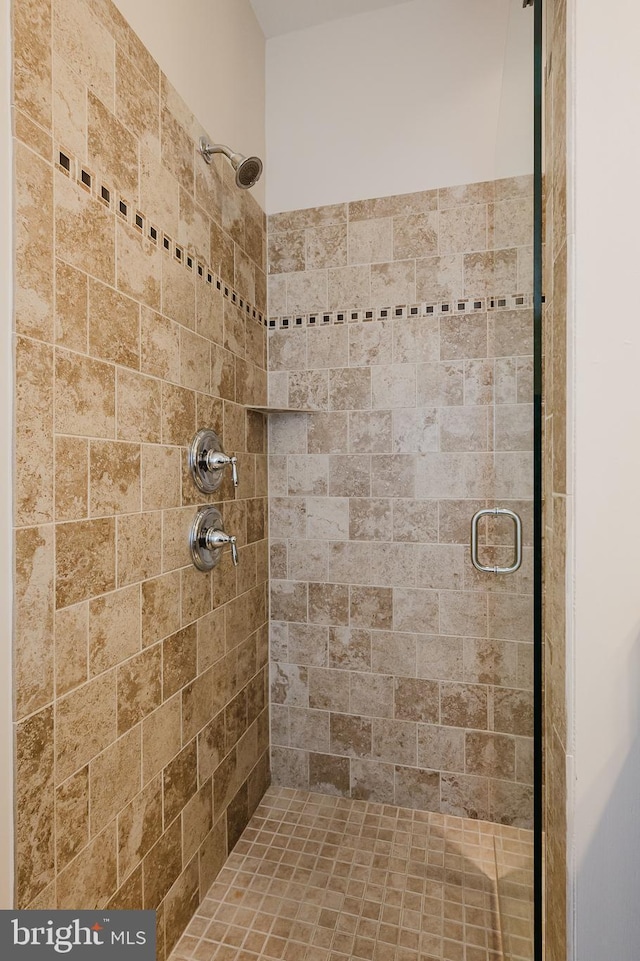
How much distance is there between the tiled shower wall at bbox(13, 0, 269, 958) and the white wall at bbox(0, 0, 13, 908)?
0.02 m

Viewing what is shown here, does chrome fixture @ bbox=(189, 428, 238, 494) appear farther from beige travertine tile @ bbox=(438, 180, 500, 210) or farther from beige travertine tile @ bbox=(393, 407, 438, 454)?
beige travertine tile @ bbox=(438, 180, 500, 210)

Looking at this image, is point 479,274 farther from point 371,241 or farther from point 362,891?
point 362,891

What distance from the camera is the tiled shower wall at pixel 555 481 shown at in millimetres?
633

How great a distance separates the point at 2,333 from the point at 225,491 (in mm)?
904

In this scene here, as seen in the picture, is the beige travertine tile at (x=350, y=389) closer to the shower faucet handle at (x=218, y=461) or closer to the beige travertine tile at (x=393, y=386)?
the beige travertine tile at (x=393, y=386)

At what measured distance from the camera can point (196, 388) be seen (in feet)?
4.74

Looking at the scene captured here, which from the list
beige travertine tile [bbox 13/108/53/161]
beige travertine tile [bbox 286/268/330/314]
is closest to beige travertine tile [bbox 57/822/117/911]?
beige travertine tile [bbox 13/108/53/161]

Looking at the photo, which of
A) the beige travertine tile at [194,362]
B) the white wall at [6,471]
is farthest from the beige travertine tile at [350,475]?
the white wall at [6,471]

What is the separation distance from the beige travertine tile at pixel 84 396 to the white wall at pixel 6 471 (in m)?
0.11

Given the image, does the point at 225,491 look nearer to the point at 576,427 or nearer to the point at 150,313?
the point at 150,313

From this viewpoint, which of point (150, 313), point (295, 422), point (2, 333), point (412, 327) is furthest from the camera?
point (295, 422)

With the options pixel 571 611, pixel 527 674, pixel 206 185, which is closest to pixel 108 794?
pixel 527 674

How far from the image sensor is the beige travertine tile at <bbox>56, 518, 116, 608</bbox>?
94cm

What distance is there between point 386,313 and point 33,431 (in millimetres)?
1381
